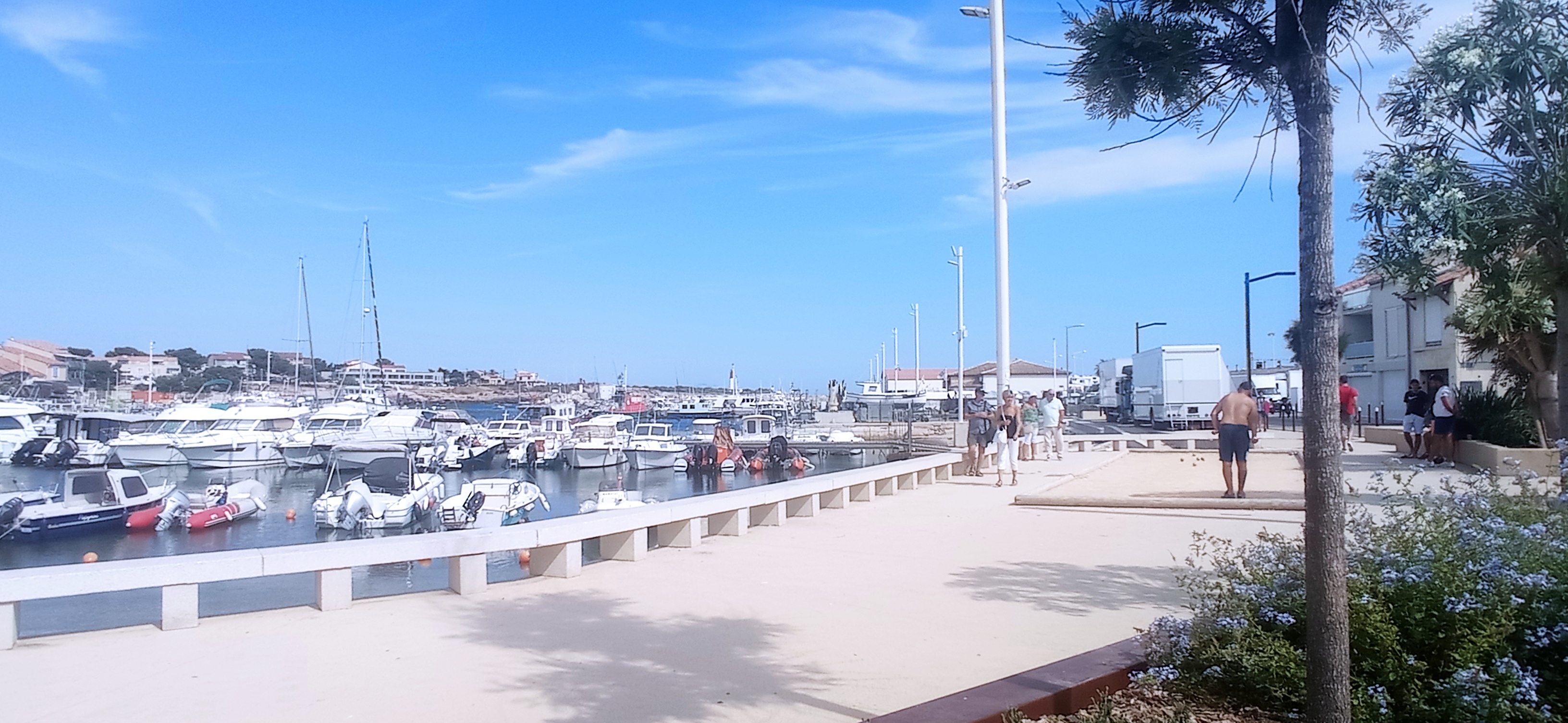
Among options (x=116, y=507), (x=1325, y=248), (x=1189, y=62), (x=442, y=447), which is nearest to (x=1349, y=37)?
(x=1189, y=62)

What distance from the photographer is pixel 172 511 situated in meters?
32.3

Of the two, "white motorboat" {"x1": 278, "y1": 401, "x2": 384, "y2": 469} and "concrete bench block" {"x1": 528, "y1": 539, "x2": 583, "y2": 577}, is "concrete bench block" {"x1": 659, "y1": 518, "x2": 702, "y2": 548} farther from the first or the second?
"white motorboat" {"x1": 278, "y1": 401, "x2": 384, "y2": 469}

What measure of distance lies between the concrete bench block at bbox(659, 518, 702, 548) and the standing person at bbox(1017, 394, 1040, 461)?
11.4 metres

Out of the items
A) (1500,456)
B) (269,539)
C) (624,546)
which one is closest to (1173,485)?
(1500,456)

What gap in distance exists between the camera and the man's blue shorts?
12.5 meters

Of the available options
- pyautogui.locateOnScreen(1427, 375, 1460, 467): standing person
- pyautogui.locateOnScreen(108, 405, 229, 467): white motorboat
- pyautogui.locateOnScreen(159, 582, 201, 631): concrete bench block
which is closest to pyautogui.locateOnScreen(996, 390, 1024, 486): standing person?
pyautogui.locateOnScreen(1427, 375, 1460, 467): standing person

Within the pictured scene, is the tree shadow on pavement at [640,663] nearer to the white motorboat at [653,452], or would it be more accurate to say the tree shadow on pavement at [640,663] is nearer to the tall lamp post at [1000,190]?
the tall lamp post at [1000,190]

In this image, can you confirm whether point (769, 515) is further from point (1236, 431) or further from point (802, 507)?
point (1236, 431)

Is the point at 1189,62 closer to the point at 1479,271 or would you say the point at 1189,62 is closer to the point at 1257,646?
the point at 1257,646

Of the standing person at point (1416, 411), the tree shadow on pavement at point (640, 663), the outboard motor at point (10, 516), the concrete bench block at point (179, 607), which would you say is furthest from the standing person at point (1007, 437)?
the outboard motor at point (10, 516)

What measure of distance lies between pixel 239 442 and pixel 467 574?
177ft

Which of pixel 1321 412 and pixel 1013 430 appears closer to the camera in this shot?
pixel 1321 412

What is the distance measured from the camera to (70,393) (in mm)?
80188

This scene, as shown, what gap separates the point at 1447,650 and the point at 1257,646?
0.70 m
